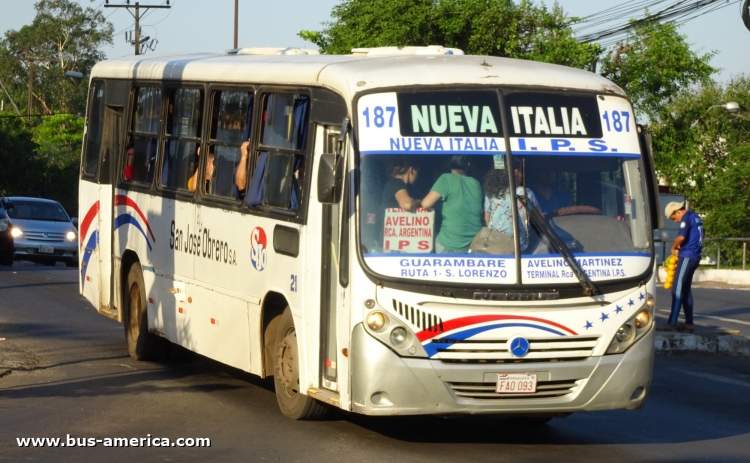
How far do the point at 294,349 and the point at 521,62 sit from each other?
105 inches

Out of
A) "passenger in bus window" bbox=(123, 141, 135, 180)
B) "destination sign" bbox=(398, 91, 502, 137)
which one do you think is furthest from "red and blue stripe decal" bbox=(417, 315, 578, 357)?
"passenger in bus window" bbox=(123, 141, 135, 180)

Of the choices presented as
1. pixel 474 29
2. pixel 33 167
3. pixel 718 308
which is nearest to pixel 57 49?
pixel 33 167

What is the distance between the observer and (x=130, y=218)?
1214 centimetres

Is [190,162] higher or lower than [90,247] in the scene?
higher

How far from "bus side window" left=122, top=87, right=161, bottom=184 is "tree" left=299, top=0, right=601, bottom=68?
3298cm

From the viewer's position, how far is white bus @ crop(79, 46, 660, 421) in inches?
298

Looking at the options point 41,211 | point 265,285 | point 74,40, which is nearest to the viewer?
point 265,285

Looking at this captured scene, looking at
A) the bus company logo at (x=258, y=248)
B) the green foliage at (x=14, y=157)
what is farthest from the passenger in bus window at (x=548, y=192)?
the green foliage at (x=14, y=157)

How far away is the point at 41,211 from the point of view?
1180 inches

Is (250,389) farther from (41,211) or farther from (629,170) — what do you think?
(41,211)

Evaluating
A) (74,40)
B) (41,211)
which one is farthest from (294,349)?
(74,40)

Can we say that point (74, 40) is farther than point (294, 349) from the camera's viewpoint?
Yes

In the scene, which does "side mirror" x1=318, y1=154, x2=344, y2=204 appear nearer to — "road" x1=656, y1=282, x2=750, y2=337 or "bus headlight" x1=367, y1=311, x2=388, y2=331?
"bus headlight" x1=367, y1=311, x2=388, y2=331

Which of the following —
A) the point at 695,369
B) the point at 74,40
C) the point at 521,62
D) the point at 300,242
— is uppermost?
the point at 74,40
